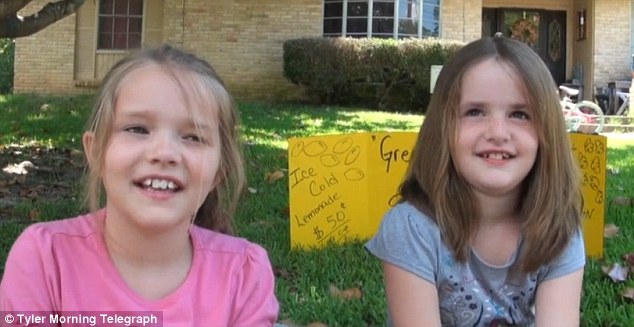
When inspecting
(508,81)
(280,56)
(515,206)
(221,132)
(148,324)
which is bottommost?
(148,324)

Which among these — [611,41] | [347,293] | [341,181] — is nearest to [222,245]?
[347,293]

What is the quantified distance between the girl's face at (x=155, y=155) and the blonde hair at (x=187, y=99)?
18mm

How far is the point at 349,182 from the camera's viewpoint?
158 inches

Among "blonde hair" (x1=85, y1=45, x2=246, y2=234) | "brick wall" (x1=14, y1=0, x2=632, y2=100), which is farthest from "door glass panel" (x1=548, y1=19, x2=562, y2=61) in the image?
"blonde hair" (x1=85, y1=45, x2=246, y2=234)

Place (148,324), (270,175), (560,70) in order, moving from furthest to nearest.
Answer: (560,70), (270,175), (148,324)

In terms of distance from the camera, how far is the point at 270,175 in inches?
237

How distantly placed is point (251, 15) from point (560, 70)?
8075mm

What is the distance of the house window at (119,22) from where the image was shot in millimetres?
16875

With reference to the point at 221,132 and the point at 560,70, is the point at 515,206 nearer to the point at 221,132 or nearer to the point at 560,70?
the point at 221,132

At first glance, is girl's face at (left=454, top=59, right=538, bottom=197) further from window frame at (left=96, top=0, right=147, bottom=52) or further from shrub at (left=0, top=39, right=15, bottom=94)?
shrub at (left=0, top=39, right=15, bottom=94)

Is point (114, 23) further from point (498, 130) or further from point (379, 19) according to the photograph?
point (498, 130)

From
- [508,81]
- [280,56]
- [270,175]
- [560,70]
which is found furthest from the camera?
[560,70]

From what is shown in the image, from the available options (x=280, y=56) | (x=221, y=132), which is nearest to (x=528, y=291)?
(x=221, y=132)

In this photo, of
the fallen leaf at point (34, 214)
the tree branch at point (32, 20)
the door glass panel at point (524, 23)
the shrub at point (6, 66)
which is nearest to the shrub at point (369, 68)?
the door glass panel at point (524, 23)
